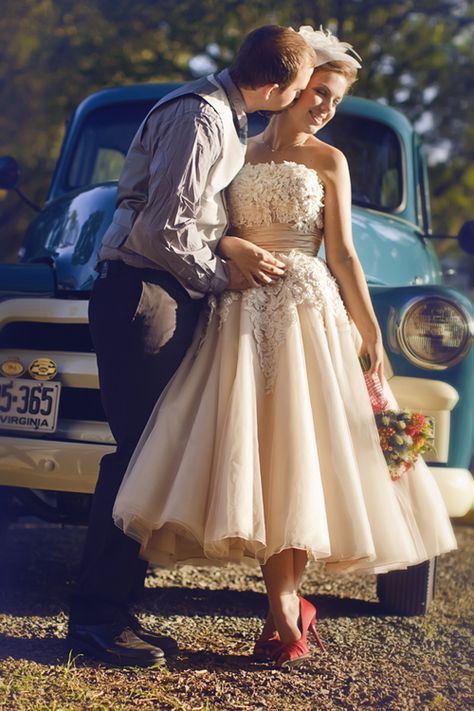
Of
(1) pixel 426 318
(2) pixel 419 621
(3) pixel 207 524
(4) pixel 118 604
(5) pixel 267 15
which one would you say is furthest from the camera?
(5) pixel 267 15

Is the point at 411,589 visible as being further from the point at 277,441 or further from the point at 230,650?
the point at 277,441

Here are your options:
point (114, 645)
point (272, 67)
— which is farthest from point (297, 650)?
point (272, 67)

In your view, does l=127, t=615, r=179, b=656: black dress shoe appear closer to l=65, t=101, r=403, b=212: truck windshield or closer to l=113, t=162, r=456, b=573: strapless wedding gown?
l=113, t=162, r=456, b=573: strapless wedding gown

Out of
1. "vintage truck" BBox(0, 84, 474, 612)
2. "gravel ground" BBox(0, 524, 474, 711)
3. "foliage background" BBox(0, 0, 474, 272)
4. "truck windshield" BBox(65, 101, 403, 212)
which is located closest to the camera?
"gravel ground" BBox(0, 524, 474, 711)

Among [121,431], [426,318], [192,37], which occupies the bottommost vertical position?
[121,431]

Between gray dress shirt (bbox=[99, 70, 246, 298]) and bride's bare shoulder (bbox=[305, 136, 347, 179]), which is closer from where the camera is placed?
gray dress shirt (bbox=[99, 70, 246, 298])

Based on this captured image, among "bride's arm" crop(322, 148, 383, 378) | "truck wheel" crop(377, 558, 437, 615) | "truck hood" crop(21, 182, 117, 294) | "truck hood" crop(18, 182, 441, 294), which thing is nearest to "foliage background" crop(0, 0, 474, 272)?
"truck hood" crop(18, 182, 441, 294)

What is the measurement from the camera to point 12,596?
3766 millimetres

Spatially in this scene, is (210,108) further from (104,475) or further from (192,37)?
(192,37)

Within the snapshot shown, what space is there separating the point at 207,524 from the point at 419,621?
1316 millimetres

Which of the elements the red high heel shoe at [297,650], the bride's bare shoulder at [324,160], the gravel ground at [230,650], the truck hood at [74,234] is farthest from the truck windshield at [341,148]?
the red high heel shoe at [297,650]

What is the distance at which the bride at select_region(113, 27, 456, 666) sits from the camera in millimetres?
2801

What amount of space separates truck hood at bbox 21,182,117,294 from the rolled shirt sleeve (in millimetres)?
1045

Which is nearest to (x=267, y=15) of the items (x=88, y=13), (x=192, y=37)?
(x=192, y=37)
